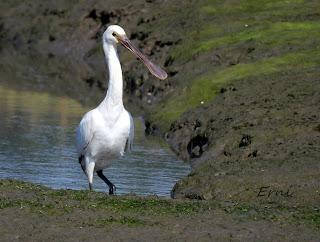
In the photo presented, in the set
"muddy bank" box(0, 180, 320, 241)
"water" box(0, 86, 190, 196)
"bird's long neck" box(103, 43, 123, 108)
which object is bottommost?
"water" box(0, 86, 190, 196)

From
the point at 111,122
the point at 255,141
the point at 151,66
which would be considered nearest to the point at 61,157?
the point at 255,141

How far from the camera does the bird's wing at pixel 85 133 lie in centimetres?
1991

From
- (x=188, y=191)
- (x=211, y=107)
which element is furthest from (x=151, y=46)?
(x=188, y=191)

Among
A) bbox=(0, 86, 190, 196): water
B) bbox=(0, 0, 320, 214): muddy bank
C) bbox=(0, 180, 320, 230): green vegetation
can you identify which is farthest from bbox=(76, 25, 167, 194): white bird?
bbox=(0, 86, 190, 196): water

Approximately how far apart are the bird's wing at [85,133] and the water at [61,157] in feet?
11.5

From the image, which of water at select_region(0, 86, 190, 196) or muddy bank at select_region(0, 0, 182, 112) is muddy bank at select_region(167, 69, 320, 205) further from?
muddy bank at select_region(0, 0, 182, 112)

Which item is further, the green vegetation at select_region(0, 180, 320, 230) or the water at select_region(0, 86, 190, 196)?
the water at select_region(0, 86, 190, 196)

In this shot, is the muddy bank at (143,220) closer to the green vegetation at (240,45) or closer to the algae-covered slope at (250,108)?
the algae-covered slope at (250,108)

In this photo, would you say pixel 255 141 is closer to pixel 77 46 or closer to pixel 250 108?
pixel 250 108

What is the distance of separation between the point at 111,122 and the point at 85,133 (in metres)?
0.58

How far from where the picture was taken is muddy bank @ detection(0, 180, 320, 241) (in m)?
14.6

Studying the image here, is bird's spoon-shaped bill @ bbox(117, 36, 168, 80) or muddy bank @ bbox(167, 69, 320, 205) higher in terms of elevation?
bird's spoon-shaped bill @ bbox(117, 36, 168, 80)

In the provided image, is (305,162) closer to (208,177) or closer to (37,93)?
(208,177)

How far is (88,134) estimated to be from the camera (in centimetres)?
1994
